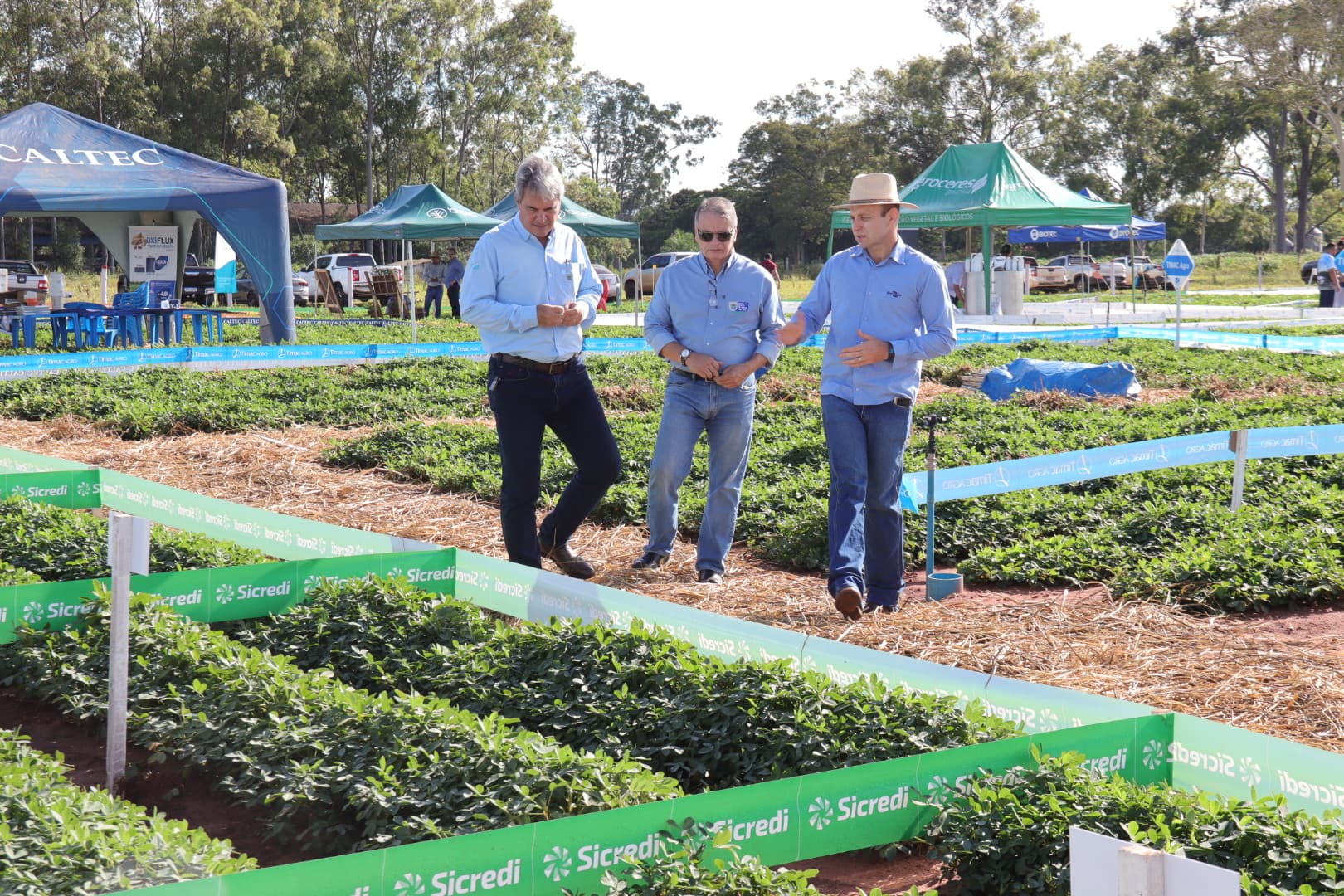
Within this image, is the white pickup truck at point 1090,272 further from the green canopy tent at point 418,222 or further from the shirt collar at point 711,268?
the shirt collar at point 711,268

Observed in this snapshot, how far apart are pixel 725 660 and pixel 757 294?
2.27m

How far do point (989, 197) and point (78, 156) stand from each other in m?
A: 16.8

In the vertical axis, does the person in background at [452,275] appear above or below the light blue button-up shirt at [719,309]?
above

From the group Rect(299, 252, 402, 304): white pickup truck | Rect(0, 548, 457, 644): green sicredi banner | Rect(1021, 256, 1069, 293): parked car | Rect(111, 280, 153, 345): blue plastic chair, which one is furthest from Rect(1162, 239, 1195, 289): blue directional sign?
Rect(1021, 256, 1069, 293): parked car

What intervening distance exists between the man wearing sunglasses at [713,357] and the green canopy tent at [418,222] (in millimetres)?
21009

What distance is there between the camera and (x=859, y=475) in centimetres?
605

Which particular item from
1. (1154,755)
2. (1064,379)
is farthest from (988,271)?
(1154,755)

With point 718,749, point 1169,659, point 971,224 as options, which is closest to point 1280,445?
point 1169,659

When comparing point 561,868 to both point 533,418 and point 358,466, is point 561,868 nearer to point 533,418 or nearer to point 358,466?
point 533,418

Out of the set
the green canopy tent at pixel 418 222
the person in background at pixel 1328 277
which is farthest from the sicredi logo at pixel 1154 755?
the person in background at pixel 1328 277

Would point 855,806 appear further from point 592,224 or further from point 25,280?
point 25,280

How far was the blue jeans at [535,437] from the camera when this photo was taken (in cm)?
617

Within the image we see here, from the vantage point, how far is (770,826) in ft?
11.1

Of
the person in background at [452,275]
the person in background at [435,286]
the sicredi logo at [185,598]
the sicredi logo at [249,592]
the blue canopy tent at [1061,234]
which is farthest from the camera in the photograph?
the blue canopy tent at [1061,234]
